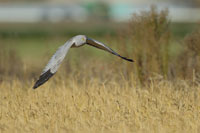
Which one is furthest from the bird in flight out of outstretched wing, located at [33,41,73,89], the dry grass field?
the dry grass field

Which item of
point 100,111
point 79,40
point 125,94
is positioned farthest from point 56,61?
point 125,94

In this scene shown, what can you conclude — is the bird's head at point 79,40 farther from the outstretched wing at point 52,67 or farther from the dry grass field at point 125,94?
the dry grass field at point 125,94

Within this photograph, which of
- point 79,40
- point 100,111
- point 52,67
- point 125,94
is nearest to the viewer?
point 100,111


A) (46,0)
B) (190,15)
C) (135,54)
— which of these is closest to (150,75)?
(135,54)

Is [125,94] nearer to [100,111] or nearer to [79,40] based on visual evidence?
[100,111]

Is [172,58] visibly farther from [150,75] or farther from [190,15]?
[190,15]

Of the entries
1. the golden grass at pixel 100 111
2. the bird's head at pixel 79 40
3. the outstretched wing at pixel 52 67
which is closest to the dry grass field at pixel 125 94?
the golden grass at pixel 100 111

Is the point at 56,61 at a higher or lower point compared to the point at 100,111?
higher

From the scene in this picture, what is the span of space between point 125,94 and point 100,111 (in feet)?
3.22

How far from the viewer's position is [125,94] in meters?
8.54

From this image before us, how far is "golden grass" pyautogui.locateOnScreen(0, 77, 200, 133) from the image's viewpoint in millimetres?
7016

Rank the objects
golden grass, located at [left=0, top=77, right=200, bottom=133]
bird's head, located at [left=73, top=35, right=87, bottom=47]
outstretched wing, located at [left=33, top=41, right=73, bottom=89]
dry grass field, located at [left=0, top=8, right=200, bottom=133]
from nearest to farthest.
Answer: golden grass, located at [left=0, top=77, right=200, bottom=133], dry grass field, located at [left=0, top=8, right=200, bottom=133], outstretched wing, located at [left=33, top=41, right=73, bottom=89], bird's head, located at [left=73, top=35, right=87, bottom=47]

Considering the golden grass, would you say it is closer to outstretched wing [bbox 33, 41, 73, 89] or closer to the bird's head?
outstretched wing [bbox 33, 41, 73, 89]

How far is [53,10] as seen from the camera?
9206 centimetres
